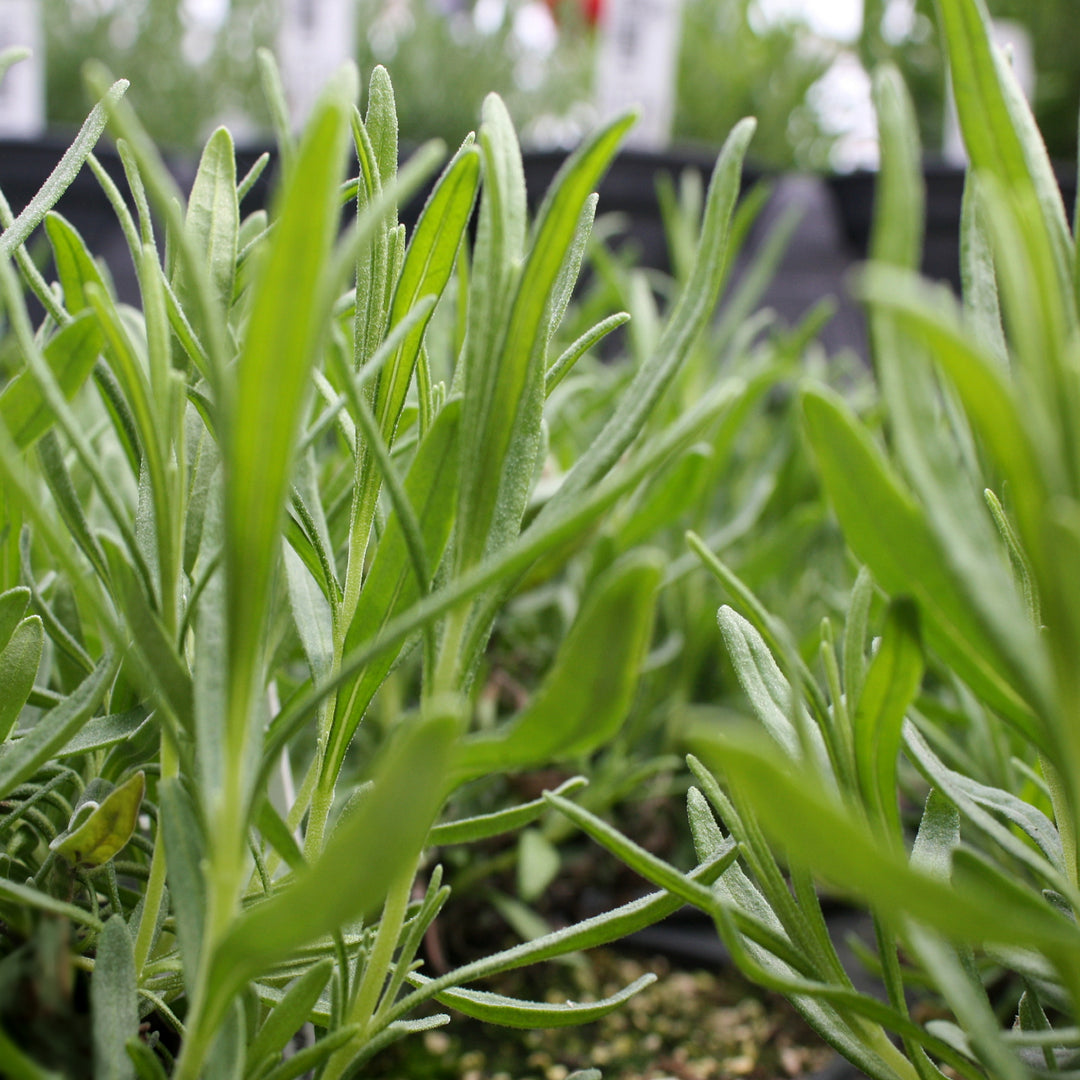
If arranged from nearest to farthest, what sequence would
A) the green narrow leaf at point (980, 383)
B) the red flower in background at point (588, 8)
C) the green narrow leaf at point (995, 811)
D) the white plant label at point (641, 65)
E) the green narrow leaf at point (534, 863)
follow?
the green narrow leaf at point (980, 383)
the green narrow leaf at point (995, 811)
the green narrow leaf at point (534, 863)
the white plant label at point (641, 65)
the red flower in background at point (588, 8)

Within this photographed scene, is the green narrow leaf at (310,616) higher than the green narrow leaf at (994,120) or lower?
lower

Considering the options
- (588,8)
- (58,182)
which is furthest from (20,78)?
(58,182)

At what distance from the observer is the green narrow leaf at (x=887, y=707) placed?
236 millimetres

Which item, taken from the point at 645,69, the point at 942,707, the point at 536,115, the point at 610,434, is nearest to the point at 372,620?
the point at 610,434

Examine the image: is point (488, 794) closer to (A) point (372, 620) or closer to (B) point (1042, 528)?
(A) point (372, 620)

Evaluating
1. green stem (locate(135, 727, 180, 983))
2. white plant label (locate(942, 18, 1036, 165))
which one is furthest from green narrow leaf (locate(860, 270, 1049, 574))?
white plant label (locate(942, 18, 1036, 165))

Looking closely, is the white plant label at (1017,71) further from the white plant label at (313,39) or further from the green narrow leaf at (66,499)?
the green narrow leaf at (66,499)

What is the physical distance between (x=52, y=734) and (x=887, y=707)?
0.66 ft

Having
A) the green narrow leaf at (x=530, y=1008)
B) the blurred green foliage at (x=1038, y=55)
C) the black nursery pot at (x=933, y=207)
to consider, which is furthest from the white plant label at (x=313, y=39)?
the green narrow leaf at (x=530, y=1008)

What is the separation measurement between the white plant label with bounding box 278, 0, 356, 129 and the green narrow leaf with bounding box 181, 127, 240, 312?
132cm

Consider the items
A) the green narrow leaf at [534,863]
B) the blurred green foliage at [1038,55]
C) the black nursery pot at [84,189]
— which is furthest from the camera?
the blurred green foliage at [1038,55]

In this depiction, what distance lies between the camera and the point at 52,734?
0.25m

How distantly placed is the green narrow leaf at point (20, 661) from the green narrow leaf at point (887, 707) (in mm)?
219

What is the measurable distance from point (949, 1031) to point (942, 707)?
0.72 ft
